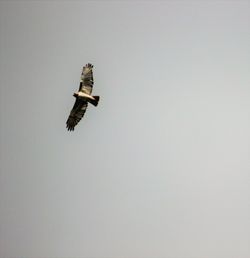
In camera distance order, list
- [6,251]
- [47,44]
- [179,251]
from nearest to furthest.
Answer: [179,251], [6,251], [47,44]

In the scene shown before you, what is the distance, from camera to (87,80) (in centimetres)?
170

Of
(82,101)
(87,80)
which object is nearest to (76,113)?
(82,101)

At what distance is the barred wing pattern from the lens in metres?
1.69

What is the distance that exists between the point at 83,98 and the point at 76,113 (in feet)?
0.29

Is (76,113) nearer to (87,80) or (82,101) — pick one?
(82,101)

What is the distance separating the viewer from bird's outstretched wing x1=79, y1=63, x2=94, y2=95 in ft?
5.54

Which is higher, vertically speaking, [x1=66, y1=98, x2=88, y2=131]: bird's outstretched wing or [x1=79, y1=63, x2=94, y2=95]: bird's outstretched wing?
[x1=79, y1=63, x2=94, y2=95]: bird's outstretched wing

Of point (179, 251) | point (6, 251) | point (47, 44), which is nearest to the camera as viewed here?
point (179, 251)

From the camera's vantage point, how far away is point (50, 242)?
1.69 meters

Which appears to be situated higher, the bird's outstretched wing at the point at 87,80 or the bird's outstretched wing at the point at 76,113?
the bird's outstretched wing at the point at 87,80

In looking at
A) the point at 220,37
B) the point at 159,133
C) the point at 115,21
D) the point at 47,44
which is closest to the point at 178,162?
the point at 159,133

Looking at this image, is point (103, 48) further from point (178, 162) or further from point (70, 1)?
point (178, 162)

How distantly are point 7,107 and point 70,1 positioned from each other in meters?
0.64

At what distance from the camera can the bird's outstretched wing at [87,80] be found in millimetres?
1688
